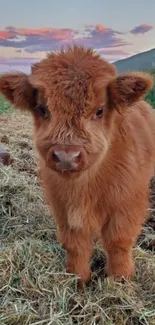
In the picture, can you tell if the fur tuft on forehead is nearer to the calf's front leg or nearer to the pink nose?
the pink nose

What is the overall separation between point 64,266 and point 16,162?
2.45m

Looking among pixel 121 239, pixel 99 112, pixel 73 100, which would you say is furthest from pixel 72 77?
pixel 121 239

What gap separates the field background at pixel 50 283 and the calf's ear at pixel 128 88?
1.09 m

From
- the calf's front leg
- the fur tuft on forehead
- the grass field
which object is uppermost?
the fur tuft on forehead

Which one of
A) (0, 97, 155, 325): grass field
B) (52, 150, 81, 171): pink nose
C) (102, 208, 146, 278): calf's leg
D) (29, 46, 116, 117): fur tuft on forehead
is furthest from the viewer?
(102, 208, 146, 278): calf's leg

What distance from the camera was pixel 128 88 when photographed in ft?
10.1

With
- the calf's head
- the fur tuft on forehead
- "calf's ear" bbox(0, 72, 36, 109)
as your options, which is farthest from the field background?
the fur tuft on forehead

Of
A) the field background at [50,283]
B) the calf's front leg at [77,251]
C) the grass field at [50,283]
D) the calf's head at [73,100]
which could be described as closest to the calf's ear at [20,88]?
the calf's head at [73,100]

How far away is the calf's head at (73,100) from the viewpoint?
2857 mm

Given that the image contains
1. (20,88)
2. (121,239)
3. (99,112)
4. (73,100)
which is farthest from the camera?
(121,239)

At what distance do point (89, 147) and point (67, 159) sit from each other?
0.66 ft

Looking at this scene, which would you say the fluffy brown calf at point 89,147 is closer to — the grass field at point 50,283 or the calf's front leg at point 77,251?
the calf's front leg at point 77,251

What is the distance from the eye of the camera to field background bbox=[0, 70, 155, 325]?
3.33 m

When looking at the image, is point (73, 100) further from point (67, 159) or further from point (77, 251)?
point (77, 251)
